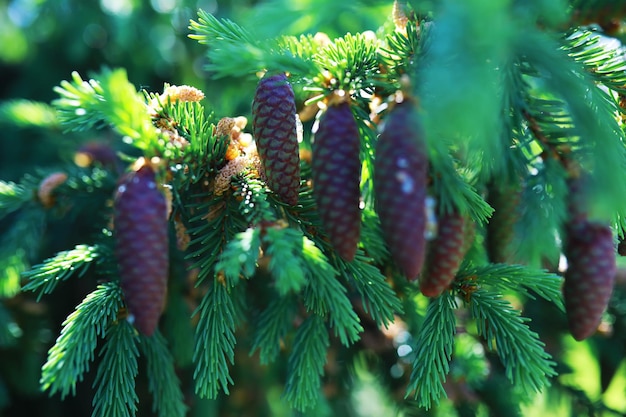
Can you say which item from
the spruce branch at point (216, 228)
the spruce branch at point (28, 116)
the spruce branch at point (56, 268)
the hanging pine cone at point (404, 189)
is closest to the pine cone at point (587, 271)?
the hanging pine cone at point (404, 189)

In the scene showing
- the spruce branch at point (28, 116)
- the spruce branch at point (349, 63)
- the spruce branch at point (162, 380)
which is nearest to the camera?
the spruce branch at point (349, 63)

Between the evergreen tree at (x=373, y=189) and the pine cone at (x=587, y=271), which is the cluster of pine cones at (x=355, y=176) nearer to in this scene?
the evergreen tree at (x=373, y=189)

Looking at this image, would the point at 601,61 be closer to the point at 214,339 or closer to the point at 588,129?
the point at 588,129

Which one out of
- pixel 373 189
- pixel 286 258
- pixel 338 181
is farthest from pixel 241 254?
pixel 373 189

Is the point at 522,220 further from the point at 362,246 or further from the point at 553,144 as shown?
the point at 362,246

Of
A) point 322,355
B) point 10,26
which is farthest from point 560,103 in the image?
point 10,26

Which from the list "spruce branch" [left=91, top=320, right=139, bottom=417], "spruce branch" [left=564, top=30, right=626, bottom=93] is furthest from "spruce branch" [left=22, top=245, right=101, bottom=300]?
"spruce branch" [left=564, top=30, right=626, bottom=93]
